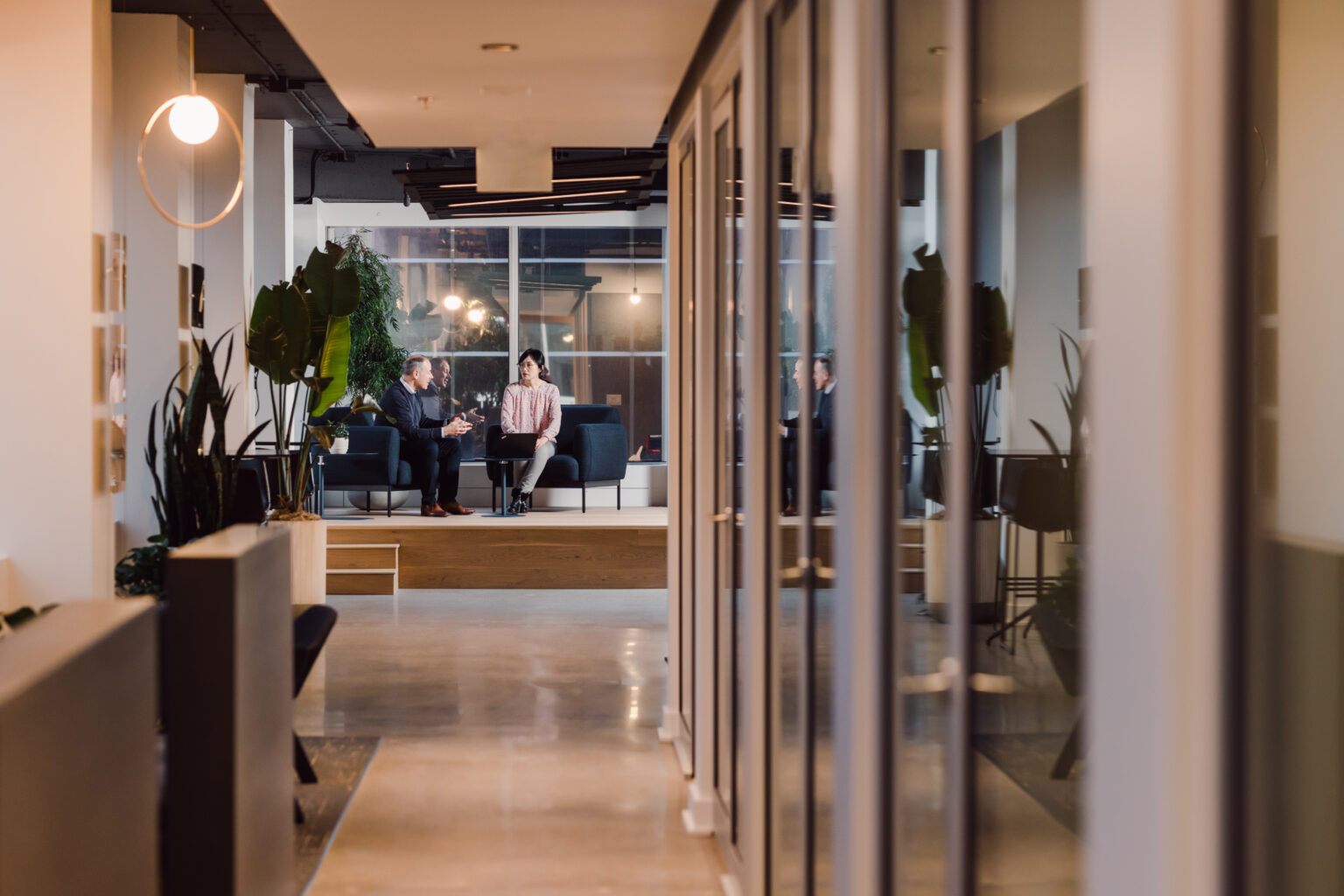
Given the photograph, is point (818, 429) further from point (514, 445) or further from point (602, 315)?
point (602, 315)

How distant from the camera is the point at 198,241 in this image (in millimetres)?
8328

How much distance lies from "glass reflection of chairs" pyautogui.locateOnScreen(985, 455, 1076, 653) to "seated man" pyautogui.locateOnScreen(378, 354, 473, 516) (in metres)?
9.23

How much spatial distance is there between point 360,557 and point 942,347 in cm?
783

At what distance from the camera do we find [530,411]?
35.6 feet

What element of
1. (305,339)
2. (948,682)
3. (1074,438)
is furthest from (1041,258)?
(305,339)

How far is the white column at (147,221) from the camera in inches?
267

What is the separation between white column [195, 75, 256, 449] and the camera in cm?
820

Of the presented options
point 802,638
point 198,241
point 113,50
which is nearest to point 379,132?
point 113,50

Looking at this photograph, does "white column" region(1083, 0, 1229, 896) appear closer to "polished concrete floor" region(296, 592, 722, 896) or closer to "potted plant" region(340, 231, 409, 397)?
"polished concrete floor" region(296, 592, 722, 896)

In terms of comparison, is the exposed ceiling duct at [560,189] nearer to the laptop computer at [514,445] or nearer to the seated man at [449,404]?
the laptop computer at [514,445]

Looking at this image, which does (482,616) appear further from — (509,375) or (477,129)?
(509,375)

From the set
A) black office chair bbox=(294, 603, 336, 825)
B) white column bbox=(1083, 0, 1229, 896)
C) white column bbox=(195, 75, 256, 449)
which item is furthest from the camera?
white column bbox=(195, 75, 256, 449)

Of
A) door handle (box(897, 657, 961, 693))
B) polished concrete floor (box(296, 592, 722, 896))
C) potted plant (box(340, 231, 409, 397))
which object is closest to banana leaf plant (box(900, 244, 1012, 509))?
door handle (box(897, 657, 961, 693))

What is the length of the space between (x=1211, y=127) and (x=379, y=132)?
532 cm
